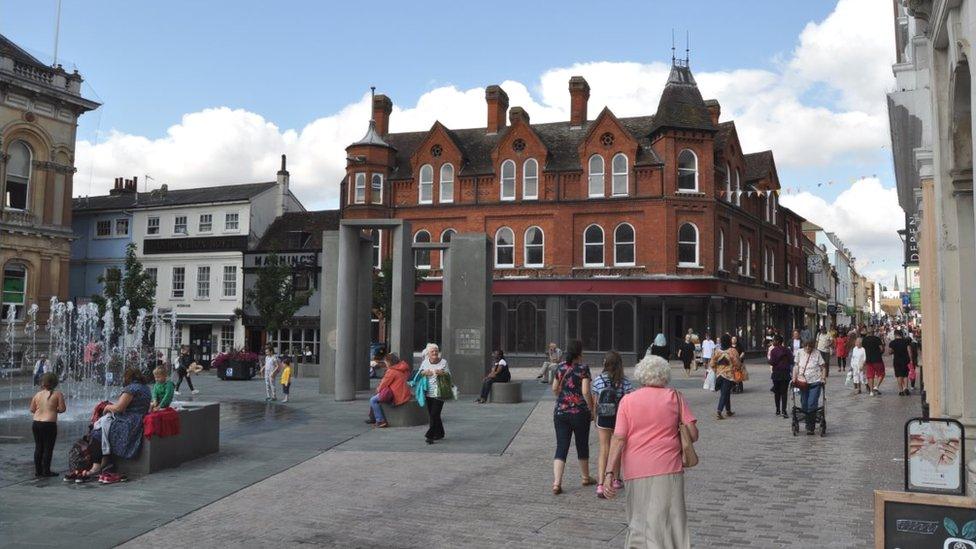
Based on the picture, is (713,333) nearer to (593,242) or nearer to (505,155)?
(593,242)

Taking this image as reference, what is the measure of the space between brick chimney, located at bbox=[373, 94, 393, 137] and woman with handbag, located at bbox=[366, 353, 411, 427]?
105 feet

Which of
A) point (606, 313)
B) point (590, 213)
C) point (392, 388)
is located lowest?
point (392, 388)

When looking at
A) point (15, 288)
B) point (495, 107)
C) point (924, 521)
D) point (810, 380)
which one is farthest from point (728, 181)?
point (924, 521)

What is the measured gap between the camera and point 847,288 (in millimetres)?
98938

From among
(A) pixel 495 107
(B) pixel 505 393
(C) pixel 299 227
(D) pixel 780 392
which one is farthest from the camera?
(C) pixel 299 227

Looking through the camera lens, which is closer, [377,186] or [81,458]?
[81,458]

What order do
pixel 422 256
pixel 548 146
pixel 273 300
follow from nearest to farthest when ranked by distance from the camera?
pixel 273 300
pixel 548 146
pixel 422 256

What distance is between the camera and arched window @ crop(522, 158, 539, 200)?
1501 inches

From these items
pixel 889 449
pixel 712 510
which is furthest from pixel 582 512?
pixel 889 449

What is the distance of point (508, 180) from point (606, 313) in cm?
854

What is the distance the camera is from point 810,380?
1304cm

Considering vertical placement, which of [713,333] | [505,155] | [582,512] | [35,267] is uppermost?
[505,155]

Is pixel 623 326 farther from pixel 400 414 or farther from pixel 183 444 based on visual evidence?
pixel 183 444

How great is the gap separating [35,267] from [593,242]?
88.2ft
